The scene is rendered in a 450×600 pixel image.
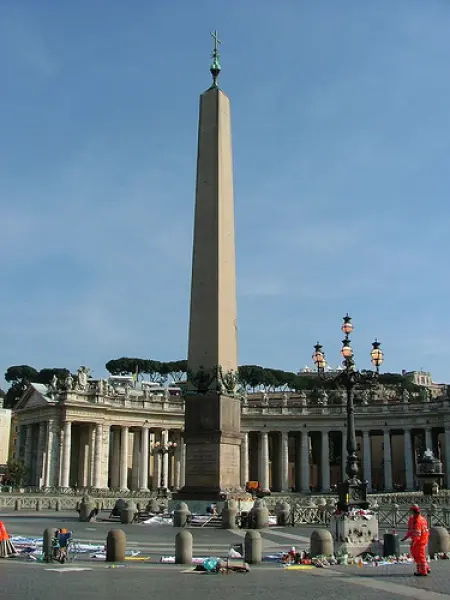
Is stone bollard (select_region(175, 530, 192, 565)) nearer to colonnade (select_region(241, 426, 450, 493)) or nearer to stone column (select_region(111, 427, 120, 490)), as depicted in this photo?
colonnade (select_region(241, 426, 450, 493))

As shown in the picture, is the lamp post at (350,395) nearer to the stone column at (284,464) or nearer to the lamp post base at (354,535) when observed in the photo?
the lamp post base at (354,535)

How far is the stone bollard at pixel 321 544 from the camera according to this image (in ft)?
53.2

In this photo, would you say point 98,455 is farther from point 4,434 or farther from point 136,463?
point 4,434

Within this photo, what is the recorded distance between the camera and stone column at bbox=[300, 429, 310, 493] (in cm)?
7031

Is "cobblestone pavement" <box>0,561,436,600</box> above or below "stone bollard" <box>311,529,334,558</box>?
below

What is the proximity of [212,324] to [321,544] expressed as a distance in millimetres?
12794

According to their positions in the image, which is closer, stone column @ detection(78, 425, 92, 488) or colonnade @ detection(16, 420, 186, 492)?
colonnade @ detection(16, 420, 186, 492)

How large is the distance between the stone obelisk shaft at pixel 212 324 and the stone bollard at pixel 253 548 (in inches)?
451

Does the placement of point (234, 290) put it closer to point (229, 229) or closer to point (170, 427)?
point (229, 229)

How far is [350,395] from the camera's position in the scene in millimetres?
25516

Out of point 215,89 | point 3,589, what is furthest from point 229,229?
point 3,589

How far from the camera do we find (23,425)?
73438 millimetres

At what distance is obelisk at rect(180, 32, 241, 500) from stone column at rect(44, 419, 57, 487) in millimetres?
38731

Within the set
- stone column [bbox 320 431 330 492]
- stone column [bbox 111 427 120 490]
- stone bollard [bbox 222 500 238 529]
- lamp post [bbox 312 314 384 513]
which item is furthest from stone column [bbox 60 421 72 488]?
lamp post [bbox 312 314 384 513]
